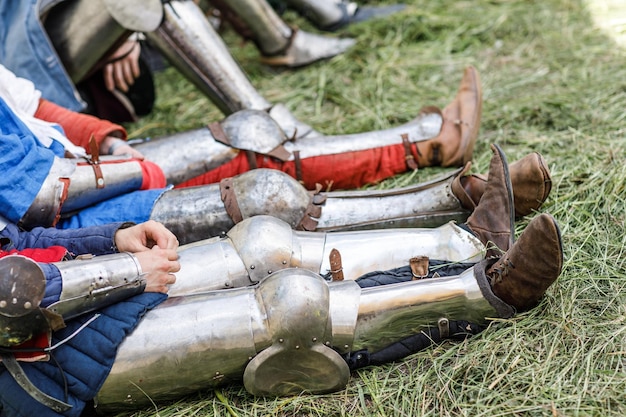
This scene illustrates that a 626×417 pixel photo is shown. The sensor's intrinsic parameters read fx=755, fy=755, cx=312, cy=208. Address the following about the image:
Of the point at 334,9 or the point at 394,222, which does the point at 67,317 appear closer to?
the point at 394,222

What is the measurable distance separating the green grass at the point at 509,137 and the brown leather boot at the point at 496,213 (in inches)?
9.7

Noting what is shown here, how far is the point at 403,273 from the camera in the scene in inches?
95.5

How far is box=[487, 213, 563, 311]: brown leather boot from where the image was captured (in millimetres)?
2109

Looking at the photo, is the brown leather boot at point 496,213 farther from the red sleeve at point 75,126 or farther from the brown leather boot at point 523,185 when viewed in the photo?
the red sleeve at point 75,126

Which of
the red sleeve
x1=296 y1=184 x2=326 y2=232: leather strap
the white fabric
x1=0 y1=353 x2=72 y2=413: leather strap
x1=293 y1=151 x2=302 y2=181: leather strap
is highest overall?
the white fabric

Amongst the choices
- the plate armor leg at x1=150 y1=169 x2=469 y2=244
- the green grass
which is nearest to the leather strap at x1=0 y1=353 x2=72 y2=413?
the green grass

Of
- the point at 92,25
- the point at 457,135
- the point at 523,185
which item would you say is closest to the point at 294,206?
the point at 523,185

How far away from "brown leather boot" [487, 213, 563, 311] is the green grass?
0.10m

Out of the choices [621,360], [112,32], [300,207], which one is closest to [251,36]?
[112,32]

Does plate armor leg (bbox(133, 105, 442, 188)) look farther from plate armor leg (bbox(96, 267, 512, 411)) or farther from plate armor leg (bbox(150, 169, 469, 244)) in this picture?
plate armor leg (bbox(96, 267, 512, 411))

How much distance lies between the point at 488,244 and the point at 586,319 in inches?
15.2

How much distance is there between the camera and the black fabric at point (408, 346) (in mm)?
2275

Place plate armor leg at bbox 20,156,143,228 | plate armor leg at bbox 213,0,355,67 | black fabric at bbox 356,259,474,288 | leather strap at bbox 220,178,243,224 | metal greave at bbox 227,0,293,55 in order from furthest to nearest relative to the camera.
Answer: plate armor leg at bbox 213,0,355,67
metal greave at bbox 227,0,293,55
leather strap at bbox 220,178,243,224
plate armor leg at bbox 20,156,143,228
black fabric at bbox 356,259,474,288

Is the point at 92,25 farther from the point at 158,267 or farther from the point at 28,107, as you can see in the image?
the point at 158,267
